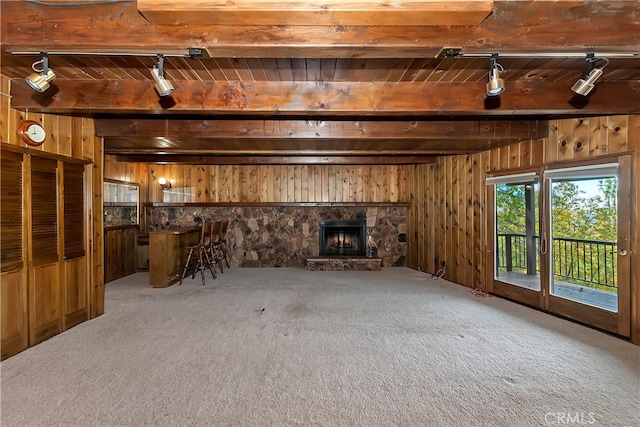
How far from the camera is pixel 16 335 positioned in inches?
107

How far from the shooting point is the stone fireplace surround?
696 cm

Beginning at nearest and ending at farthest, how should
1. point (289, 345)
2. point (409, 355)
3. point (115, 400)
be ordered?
1. point (115, 400)
2. point (409, 355)
3. point (289, 345)

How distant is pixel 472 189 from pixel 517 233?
5.34 feet

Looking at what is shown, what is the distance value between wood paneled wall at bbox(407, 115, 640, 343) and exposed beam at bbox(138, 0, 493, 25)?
250cm

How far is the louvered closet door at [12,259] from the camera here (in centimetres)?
259

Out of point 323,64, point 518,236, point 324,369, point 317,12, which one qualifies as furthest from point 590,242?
point 317,12

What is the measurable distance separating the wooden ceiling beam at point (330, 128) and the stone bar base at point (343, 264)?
136 inches

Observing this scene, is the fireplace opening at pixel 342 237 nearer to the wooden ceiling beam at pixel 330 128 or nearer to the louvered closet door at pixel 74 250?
the wooden ceiling beam at pixel 330 128

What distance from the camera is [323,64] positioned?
2430 mm

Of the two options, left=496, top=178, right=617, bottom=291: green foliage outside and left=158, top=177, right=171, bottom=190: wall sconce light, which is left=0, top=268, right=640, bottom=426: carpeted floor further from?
left=158, top=177, right=171, bottom=190: wall sconce light

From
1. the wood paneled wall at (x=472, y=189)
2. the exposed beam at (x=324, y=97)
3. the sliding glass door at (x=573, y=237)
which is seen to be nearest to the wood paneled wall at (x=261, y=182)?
the wood paneled wall at (x=472, y=189)

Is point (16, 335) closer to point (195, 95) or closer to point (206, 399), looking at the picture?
point (206, 399)

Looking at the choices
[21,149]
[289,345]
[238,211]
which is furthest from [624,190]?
[238,211]

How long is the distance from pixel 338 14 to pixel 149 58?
155cm
